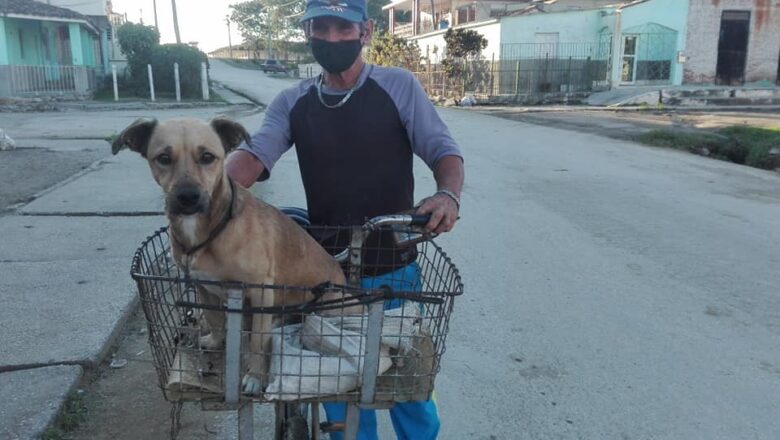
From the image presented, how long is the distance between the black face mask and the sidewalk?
7.13 ft

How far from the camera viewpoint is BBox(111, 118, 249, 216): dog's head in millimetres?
2160

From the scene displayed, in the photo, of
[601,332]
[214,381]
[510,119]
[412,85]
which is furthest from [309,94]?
[510,119]

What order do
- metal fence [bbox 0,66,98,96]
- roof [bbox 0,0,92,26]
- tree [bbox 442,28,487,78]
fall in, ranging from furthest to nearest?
tree [bbox 442,28,487,78] → roof [bbox 0,0,92,26] → metal fence [bbox 0,66,98,96]

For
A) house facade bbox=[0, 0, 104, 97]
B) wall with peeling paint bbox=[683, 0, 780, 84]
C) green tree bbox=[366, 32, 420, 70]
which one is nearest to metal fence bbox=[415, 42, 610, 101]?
wall with peeling paint bbox=[683, 0, 780, 84]

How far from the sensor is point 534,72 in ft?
100

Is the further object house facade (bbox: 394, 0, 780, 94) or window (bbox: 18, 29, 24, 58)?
house facade (bbox: 394, 0, 780, 94)

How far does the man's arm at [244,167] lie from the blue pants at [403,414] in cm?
65

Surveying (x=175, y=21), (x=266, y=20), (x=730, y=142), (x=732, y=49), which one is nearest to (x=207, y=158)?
(x=730, y=142)

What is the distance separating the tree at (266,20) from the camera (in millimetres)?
80125

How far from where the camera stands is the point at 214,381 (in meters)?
2.05

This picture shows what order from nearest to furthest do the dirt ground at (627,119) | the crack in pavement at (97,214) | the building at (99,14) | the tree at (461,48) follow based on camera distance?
the crack in pavement at (97,214) < the dirt ground at (627,119) < the tree at (461,48) < the building at (99,14)

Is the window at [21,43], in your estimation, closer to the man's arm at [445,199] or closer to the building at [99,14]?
the building at [99,14]

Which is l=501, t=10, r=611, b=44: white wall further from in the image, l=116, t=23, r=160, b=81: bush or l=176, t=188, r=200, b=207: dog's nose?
l=176, t=188, r=200, b=207: dog's nose

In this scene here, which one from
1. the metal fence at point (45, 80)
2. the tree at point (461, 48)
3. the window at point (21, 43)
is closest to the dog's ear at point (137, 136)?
the metal fence at point (45, 80)
